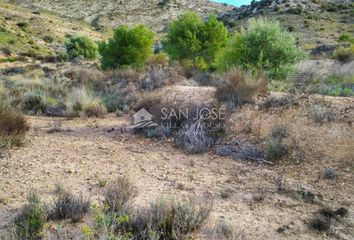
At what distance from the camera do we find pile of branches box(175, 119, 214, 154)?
24.6 ft

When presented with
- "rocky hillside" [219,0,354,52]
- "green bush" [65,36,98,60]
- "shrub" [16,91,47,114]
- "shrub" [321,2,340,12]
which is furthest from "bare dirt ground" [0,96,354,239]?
"shrub" [321,2,340,12]

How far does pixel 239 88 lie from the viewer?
895cm

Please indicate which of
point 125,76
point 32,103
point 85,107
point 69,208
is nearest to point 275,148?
point 69,208

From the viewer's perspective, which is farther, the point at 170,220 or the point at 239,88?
the point at 239,88

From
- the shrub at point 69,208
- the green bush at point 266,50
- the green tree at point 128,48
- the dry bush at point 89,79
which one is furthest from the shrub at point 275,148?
the green tree at point 128,48

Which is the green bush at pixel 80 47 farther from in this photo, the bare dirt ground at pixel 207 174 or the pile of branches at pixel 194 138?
the pile of branches at pixel 194 138

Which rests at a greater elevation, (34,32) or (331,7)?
(331,7)

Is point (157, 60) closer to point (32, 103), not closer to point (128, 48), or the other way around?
point (128, 48)

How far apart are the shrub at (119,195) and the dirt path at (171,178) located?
0.76 feet

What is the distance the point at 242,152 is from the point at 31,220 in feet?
14.2

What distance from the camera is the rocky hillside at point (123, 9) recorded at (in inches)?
2419

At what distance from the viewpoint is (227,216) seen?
459cm

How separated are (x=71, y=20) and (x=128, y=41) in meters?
42.7

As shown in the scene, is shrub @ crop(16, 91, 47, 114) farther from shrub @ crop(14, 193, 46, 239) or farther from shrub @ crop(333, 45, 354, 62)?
shrub @ crop(333, 45, 354, 62)
